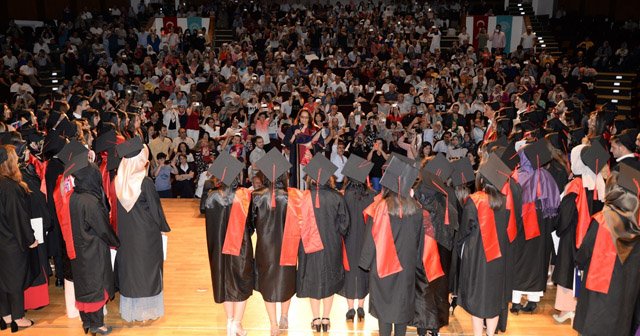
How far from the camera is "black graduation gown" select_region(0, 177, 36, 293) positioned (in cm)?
665

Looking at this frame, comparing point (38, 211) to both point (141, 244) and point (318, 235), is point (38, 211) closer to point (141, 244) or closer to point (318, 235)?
point (141, 244)

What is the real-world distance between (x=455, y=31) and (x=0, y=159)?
19.8 metres

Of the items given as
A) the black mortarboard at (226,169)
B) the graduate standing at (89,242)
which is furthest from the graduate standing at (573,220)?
the graduate standing at (89,242)

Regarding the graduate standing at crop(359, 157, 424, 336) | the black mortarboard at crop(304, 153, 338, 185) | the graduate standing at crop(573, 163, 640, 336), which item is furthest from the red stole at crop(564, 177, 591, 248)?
the black mortarboard at crop(304, 153, 338, 185)

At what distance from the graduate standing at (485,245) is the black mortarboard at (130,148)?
10.5 feet

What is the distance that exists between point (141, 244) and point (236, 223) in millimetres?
1127

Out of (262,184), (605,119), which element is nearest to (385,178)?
(262,184)

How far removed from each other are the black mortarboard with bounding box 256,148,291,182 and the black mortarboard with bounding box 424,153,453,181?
139 centimetres

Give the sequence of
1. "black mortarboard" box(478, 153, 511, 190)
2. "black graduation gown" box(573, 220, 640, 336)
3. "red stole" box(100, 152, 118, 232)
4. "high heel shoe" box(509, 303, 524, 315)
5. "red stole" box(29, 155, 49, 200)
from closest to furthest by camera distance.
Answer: "black graduation gown" box(573, 220, 640, 336) → "black mortarboard" box(478, 153, 511, 190) → "red stole" box(100, 152, 118, 232) → "high heel shoe" box(509, 303, 524, 315) → "red stole" box(29, 155, 49, 200)

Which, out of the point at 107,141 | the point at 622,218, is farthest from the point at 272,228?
the point at 622,218

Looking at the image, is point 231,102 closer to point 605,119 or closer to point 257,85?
point 257,85

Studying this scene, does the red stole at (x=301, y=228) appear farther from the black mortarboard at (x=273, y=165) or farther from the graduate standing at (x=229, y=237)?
the graduate standing at (x=229, y=237)

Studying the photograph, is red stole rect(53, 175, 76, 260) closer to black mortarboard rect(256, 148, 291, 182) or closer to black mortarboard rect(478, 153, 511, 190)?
black mortarboard rect(256, 148, 291, 182)

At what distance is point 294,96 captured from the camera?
15.9m
